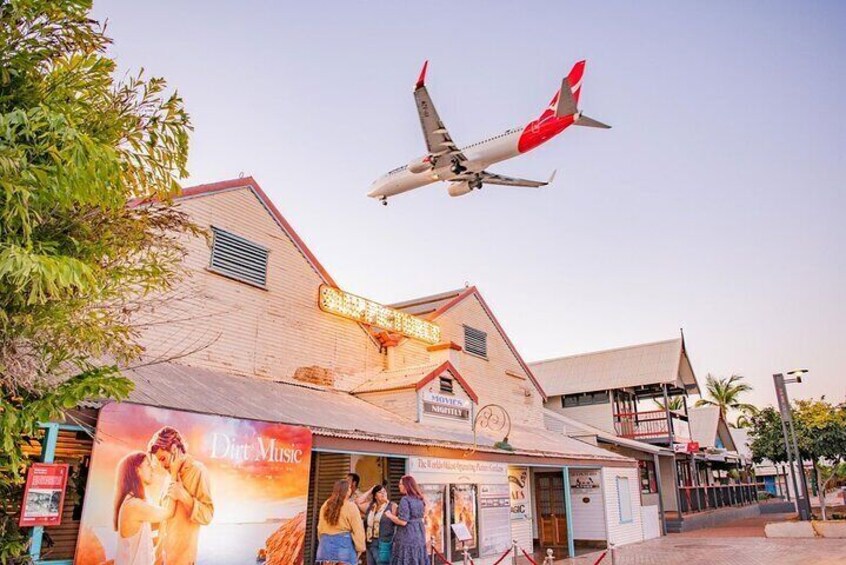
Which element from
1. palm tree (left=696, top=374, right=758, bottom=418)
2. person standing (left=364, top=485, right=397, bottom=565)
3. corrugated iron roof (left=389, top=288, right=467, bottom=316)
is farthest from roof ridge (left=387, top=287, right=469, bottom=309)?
palm tree (left=696, top=374, right=758, bottom=418)

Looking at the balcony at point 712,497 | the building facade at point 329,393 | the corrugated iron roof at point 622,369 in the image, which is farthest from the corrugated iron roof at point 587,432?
the building facade at point 329,393

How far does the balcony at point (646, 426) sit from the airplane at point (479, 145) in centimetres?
1536

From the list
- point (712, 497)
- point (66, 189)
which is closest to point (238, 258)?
point (66, 189)

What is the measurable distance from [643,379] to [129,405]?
25.7 metres

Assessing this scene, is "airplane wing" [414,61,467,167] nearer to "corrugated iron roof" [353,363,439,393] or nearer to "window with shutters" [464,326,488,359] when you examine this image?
"corrugated iron roof" [353,363,439,393]

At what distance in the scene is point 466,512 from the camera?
1317 centimetres

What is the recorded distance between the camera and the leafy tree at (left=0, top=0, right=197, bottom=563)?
4.14 meters

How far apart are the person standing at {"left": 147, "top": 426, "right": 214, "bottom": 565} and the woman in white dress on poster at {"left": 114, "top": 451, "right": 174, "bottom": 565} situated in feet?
0.53

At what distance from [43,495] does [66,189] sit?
3.96 metres

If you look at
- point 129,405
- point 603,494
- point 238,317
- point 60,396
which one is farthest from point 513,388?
point 60,396

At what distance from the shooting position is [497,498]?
1420 centimetres

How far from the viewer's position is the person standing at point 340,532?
852 centimetres

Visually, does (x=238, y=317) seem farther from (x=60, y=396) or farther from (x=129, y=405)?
(x=60, y=396)

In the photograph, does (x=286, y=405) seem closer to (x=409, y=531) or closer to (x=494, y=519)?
(x=409, y=531)
